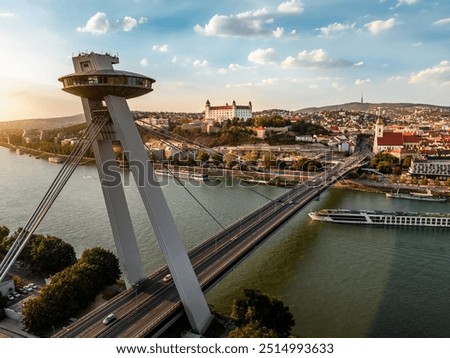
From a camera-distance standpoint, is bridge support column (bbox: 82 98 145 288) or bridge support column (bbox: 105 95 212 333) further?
bridge support column (bbox: 82 98 145 288)

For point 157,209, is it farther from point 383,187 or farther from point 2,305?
point 383,187

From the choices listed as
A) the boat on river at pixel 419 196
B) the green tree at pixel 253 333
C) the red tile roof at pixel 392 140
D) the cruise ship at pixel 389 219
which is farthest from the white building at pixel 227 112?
the green tree at pixel 253 333

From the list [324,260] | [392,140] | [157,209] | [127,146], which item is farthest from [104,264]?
[392,140]

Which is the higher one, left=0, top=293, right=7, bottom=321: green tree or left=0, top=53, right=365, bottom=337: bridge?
left=0, top=53, right=365, bottom=337: bridge

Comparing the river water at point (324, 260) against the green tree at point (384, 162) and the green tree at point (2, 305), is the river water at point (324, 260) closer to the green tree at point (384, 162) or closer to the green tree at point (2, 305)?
the green tree at point (2, 305)

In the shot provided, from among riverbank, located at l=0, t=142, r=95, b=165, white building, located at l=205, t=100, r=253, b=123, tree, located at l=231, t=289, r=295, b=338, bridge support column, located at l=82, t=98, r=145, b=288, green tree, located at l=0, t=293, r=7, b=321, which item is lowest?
green tree, located at l=0, t=293, r=7, b=321

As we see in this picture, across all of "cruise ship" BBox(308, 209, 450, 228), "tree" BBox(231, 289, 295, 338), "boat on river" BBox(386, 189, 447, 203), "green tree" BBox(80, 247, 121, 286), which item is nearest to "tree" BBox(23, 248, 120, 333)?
"green tree" BBox(80, 247, 121, 286)

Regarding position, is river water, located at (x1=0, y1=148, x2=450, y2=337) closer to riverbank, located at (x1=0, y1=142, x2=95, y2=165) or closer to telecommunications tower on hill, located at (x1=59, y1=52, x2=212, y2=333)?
telecommunications tower on hill, located at (x1=59, y1=52, x2=212, y2=333)
